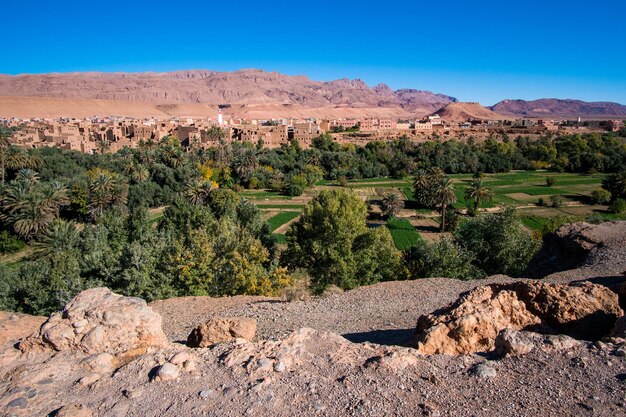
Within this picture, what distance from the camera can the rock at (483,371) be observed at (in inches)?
202

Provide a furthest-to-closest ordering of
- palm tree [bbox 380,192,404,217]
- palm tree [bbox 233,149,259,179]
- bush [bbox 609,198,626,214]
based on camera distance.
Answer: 1. palm tree [bbox 233,149,259,179]
2. bush [bbox 609,198,626,214]
3. palm tree [bbox 380,192,404,217]

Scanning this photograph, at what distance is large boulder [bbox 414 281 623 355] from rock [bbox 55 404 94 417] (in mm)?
4332

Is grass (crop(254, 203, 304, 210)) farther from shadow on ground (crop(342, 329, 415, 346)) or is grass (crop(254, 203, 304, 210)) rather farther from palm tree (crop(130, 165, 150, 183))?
shadow on ground (crop(342, 329, 415, 346))

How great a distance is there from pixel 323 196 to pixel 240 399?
1431 cm

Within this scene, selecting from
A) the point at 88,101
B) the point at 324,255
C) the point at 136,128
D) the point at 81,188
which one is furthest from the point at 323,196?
the point at 88,101

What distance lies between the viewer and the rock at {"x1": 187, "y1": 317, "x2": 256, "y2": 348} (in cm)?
656

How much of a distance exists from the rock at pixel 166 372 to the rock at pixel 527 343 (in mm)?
4266

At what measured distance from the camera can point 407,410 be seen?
4625 mm

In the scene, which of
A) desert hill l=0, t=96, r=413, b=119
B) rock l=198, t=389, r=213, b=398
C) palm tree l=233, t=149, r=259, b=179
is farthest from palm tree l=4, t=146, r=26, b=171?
desert hill l=0, t=96, r=413, b=119

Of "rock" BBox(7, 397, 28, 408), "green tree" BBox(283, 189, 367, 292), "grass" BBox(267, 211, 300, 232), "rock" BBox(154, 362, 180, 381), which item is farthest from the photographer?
"grass" BBox(267, 211, 300, 232)

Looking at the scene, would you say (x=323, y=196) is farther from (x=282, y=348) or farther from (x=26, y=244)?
(x=26, y=244)

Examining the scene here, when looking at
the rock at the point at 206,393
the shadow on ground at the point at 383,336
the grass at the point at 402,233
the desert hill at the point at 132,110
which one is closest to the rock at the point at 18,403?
the rock at the point at 206,393

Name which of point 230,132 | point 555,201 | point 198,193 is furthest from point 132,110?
point 555,201

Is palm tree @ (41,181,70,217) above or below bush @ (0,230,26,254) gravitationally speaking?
above
